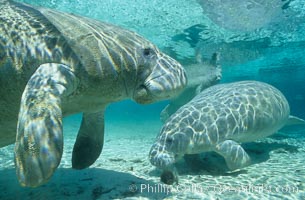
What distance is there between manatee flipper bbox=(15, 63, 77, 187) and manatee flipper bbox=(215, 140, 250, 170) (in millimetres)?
4194

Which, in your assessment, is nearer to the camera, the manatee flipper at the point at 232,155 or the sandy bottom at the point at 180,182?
the sandy bottom at the point at 180,182

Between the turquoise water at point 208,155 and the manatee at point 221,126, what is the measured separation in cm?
51

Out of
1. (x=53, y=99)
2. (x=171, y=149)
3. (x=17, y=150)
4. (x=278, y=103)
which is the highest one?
(x=53, y=99)

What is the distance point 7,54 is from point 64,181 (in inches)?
100

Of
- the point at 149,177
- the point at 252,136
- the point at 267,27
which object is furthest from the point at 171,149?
the point at 267,27

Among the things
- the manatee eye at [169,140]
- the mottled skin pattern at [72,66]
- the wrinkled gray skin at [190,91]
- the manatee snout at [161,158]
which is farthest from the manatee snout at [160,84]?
the wrinkled gray skin at [190,91]

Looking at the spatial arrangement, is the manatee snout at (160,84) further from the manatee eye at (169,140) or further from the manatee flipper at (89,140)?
the manatee eye at (169,140)

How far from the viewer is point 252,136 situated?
7.48 m

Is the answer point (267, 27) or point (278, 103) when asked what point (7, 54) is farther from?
point (267, 27)

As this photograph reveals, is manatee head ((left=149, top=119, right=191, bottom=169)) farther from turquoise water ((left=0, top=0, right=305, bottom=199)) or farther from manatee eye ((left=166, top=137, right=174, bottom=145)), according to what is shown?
turquoise water ((left=0, top=0, right=305, bottom=199))

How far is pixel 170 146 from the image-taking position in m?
5.96

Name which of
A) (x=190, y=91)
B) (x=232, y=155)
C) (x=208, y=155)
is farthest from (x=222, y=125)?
(x=190, y=91)

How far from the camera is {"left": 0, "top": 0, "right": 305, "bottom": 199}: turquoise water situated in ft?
15.6

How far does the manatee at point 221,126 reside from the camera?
6.03 metres
